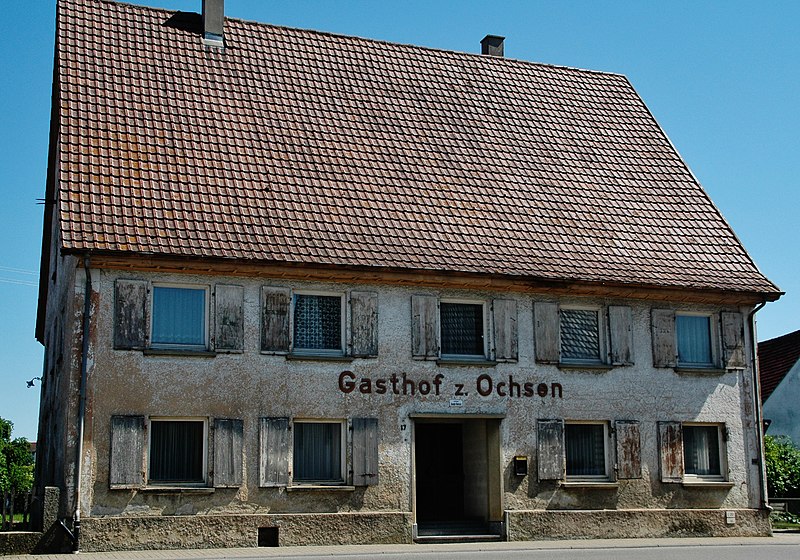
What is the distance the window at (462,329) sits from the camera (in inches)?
887

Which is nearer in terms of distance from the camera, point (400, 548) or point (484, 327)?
point (400, 548)

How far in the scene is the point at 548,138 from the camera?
27.0 meters

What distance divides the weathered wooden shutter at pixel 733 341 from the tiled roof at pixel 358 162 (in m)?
0.80

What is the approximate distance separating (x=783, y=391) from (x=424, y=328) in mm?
20418

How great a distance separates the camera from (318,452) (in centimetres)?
2141

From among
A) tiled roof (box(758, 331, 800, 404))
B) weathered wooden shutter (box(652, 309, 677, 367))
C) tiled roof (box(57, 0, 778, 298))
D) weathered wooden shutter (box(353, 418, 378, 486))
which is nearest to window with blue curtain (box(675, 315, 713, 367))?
weathered wooden shutter (box(652, 309, 677, 367))

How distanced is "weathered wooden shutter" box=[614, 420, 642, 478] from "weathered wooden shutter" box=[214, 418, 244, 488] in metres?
7.82

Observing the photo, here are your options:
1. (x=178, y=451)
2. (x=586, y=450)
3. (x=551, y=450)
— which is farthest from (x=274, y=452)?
(x=586, y=450)

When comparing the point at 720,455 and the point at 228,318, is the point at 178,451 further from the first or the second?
the point at 720,455

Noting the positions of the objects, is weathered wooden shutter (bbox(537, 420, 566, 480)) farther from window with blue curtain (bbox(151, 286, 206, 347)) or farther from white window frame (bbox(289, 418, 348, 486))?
window with blue curtain (bbox(151, 286, 206, 347))

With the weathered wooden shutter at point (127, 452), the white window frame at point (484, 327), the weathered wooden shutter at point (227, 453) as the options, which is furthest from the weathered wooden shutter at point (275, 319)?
the white window frame at point (484, 327)

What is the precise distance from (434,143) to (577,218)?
3629 millimetres

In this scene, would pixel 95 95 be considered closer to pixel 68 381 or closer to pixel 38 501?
pixel 68 381

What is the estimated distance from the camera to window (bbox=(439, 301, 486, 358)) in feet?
73.9
